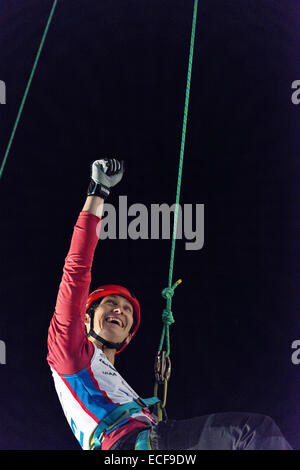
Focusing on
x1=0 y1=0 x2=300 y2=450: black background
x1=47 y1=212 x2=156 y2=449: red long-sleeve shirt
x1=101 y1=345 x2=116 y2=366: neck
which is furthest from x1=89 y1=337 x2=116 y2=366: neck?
x1=0 y1=0 x2=300 y2=450: black background

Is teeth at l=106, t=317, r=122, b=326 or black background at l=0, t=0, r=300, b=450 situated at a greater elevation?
black background at l=0, t=0, r=300, b=450

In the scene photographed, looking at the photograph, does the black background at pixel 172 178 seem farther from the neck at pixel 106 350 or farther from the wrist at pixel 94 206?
the wrist at pixel 94 206

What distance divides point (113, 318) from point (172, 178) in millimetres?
771

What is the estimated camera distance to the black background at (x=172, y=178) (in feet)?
6.63

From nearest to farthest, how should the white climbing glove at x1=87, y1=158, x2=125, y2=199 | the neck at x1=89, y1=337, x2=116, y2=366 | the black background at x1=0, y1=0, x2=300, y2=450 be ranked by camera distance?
the white climbing glove at x1=87, y1=158, x2=125, y2=199, the neck at x1=89, y1=337, x2=116, y2=366, the black background at x1=0, y1=0, x2=300, y2=450

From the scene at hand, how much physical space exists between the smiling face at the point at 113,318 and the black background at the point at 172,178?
0.50 m

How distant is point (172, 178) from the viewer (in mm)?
2094

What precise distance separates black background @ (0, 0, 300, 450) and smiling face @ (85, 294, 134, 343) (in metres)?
0.50

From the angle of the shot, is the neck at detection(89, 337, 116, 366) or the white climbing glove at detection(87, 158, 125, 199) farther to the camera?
the neck at detection(89, 337, 116, 366)

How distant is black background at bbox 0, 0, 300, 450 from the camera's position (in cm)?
202

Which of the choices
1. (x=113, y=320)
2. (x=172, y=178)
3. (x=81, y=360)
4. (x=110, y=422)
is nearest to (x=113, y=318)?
(x=113, y=320)

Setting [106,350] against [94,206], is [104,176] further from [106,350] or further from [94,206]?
[106,350]

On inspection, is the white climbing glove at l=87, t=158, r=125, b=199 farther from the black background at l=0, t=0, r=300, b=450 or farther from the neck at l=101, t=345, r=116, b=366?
the black background at l=0, t=0, r=300, b=450

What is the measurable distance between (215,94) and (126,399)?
1.31m
